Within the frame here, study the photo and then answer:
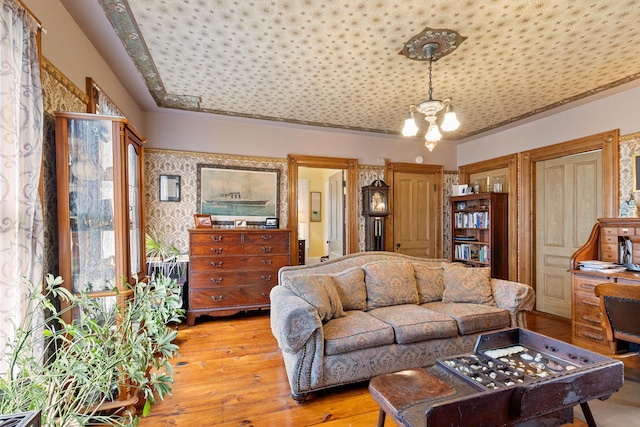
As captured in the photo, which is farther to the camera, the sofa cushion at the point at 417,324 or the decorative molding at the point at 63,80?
the sofa cushion at the point at 417,324

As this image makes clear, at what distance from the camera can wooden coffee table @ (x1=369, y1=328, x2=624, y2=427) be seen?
1.31 m

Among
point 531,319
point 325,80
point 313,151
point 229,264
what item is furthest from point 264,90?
point 531,319

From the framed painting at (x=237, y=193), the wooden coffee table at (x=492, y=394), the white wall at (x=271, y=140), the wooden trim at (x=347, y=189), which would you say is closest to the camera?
the wooden coffee table at (x=492, y=394)

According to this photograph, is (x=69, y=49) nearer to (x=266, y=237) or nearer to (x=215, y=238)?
(x=215, y=238)

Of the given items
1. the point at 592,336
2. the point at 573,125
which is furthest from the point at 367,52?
the point at 592,336

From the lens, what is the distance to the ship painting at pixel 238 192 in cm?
443

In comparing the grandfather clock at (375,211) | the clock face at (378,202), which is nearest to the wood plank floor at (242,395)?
the grandfather clock at (375,211)

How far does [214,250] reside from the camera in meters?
3.90

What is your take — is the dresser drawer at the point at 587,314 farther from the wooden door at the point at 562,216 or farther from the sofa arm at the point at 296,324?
the sofa arm at the point at 296,324

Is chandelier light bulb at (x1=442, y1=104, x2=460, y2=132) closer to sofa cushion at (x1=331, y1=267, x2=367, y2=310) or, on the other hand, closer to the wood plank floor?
sofa cushion at (x1=331, y1=267, x2=367, y2=310)

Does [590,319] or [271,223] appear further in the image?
[271,223]

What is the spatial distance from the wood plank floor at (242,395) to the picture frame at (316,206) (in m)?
3.80

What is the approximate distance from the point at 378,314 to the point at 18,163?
8.73ft

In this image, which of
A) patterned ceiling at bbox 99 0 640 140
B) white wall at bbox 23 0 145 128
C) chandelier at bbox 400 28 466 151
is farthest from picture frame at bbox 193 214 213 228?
chandelier at bbox 400 28 466 151
